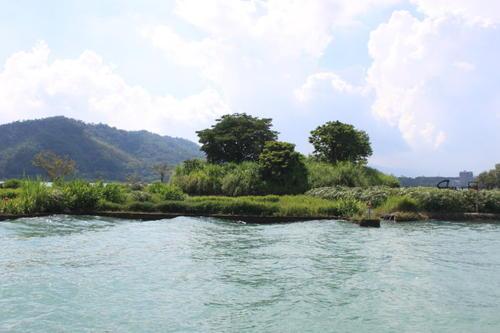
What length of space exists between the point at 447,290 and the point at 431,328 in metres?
2.60

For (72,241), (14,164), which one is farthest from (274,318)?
(14,164)

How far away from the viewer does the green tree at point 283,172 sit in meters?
30.8

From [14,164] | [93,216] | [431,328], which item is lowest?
[431,328]

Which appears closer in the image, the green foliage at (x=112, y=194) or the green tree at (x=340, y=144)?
the green foliage at (x=112, y=194)

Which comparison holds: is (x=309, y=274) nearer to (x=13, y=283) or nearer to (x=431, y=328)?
(x=431, y=328)

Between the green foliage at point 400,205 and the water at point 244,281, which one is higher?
the green foliage at point 400,205

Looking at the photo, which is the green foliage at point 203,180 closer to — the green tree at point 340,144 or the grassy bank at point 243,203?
the grassy bank at point 243,203

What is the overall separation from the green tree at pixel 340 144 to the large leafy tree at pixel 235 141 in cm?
490

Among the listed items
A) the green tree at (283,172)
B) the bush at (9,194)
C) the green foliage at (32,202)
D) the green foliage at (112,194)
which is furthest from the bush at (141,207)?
the green tree at (283,172)

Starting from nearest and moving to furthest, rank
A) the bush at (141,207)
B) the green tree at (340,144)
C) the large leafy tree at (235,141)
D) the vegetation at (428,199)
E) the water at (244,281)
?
the water at (244,281) → the bush at (141,207) → the vegetation at (428,199) → the green tree at (340,144) → the large leafy tree at (235,141)

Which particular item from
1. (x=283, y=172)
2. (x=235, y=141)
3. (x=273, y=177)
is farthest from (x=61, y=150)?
(x=283, y=172)

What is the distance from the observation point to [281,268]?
11.8 meters

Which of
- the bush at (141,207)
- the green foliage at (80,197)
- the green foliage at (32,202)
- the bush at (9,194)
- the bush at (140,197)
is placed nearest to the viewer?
the green foliage at (32,202)

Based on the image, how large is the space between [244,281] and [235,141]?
29.9 m
